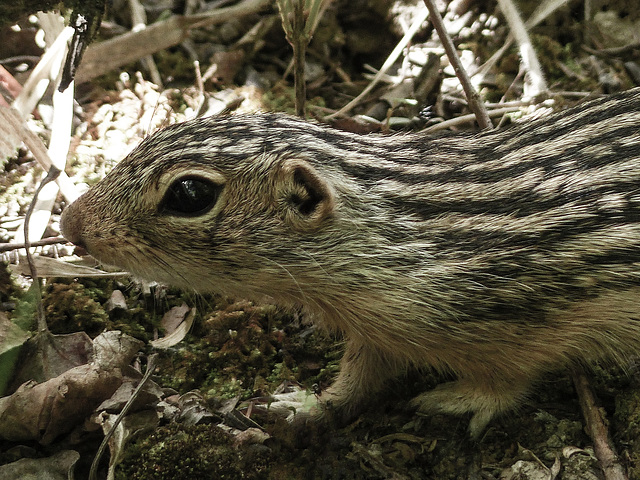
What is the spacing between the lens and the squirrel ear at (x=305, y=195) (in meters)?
2.92

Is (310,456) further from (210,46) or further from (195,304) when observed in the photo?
(210,46)

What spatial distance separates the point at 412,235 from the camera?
3.00 meters

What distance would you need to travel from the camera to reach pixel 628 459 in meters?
2.90

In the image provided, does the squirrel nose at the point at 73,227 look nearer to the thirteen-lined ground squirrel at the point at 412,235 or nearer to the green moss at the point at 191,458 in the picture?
the thirteen-lined ground squirrel at the point at 412,235

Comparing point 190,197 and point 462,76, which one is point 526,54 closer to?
point 462,76

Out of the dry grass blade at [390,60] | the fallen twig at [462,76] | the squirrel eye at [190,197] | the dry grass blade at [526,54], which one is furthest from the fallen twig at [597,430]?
the dry grass blade at [390,60]

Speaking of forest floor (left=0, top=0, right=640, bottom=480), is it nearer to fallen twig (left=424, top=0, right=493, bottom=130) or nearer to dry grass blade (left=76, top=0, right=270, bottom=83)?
dry grass blade (left=76, top=0, right=270, bottom=83)

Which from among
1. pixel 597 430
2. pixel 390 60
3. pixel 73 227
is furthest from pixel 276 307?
pixel 390 60

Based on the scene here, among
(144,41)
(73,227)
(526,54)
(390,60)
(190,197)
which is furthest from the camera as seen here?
(144,41)

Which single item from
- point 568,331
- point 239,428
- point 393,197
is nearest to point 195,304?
point 239,428

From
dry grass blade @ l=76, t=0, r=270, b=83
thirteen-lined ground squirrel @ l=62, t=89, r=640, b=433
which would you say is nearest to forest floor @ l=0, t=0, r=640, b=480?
dry grass blade @ l=76, t=0, r=270, b=83

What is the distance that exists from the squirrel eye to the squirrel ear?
1.08 feet

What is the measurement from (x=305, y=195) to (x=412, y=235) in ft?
1.74

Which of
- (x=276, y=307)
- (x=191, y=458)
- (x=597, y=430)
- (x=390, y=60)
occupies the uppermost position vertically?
(x=390, y=60)
